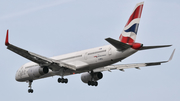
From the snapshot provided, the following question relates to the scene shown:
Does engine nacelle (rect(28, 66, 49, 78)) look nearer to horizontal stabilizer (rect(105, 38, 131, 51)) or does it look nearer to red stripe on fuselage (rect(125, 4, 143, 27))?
horizontal stabilizer (rect(105, 38, 131, 51))

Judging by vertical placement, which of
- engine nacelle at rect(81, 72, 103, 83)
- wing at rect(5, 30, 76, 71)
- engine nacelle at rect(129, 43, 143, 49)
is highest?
engine nacelle at rect(129, 43, 143, 49)

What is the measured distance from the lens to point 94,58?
41.1 m

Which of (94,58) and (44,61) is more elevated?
(94,58)

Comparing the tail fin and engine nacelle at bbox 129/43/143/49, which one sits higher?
the tail fin

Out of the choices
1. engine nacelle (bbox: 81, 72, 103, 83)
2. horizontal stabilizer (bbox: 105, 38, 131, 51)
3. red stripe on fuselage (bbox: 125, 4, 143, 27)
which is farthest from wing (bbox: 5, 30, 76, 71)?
red stripe on fuselage (bbox: 125, 4, 143, 27)

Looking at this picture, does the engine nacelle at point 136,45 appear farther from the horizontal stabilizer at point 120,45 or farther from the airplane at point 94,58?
the horizontal stabilizer at point 120,45

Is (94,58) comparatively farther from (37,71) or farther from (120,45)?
(37,71)

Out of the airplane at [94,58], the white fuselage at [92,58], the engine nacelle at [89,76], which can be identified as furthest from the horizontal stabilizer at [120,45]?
the engine nacelle at [89,76]

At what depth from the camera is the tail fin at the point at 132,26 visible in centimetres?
3975

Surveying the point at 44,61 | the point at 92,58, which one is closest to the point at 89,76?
the point at 92,58

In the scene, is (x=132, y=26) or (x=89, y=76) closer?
(x=132, y=26)

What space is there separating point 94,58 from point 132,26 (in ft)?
18.5

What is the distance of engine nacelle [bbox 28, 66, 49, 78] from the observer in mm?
43031

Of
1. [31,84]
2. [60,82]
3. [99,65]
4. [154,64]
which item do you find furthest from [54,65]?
[154,64]
